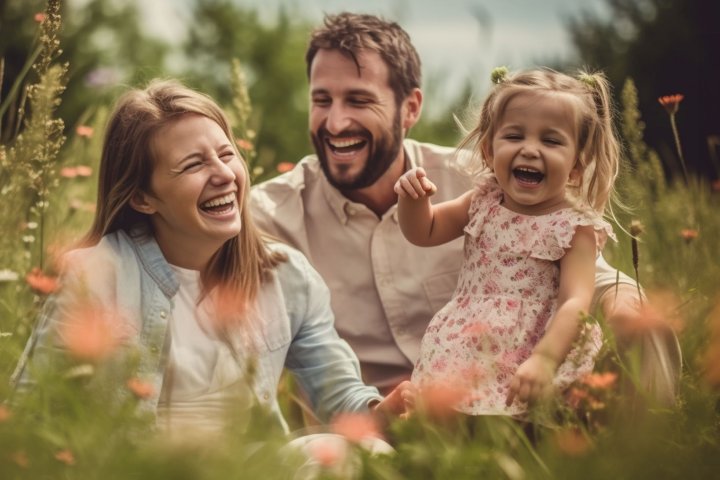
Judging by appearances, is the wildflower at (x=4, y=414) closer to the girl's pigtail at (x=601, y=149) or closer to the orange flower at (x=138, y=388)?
the orange flower at (x=138, y=388)

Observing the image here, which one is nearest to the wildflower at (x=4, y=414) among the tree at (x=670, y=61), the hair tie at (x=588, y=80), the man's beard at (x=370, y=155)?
the hair tie at (x=588, y=80)

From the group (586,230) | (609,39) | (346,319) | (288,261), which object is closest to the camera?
(586,230)

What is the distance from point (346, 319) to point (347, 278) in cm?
15

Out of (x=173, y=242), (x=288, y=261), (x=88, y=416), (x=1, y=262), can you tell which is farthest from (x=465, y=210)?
(x=1, y=262)

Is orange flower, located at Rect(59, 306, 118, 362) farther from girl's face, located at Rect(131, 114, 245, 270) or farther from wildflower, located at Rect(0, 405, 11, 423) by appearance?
girl's face, located at Rect(131, 114, 245, 270)

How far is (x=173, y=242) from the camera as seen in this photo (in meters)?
2.54

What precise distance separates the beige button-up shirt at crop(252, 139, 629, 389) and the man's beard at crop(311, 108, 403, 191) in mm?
63

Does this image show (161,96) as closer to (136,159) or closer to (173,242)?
(136,159)

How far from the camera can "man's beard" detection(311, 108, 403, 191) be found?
3.38m

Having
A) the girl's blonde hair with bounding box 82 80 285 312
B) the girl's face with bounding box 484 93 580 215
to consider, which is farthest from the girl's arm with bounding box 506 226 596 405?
the girl's blonde hair with bounding box 82 80 285 312

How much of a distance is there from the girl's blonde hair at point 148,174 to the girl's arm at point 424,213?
17.5 inches

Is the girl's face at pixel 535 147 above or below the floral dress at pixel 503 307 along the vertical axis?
above

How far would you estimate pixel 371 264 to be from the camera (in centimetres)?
334

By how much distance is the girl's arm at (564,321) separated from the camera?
7.02 feet
